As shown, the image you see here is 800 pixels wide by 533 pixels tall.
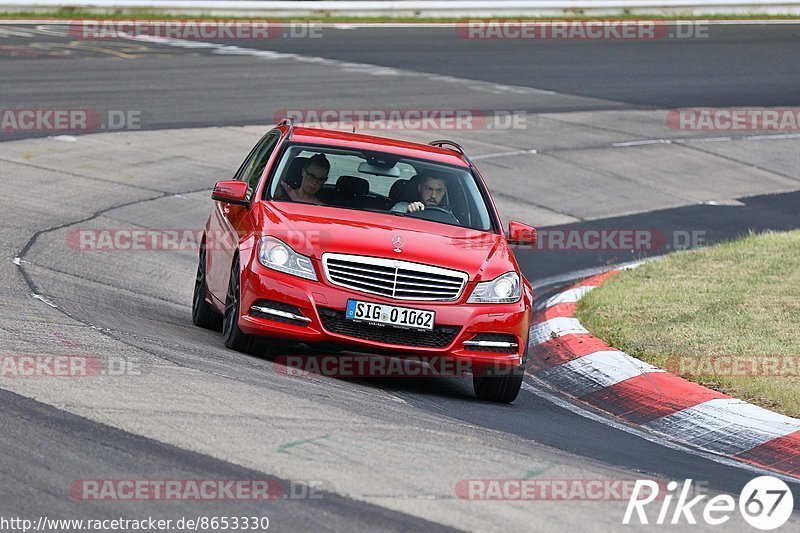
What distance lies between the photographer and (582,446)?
305 inches

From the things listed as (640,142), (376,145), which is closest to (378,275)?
(376,145)

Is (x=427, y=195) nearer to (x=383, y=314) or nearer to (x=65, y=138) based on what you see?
(x=383, y=314)

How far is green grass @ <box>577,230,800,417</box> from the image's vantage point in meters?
9.45

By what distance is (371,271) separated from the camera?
351 inches

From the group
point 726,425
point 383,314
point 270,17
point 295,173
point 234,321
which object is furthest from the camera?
point 270,17

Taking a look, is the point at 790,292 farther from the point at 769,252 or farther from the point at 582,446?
the point at 582,446

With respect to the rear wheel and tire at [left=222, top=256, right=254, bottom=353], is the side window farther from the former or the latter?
the rear wheel

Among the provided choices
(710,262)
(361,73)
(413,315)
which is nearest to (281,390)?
(413,315)

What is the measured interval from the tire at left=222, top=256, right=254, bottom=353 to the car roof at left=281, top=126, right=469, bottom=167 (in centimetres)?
142

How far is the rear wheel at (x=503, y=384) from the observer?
30.2 feet

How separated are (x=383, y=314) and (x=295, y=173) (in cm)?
175

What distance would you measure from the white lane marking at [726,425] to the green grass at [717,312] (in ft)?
0.61

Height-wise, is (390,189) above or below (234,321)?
above

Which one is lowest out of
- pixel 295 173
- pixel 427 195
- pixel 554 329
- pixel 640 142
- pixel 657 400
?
pixel 640 142
